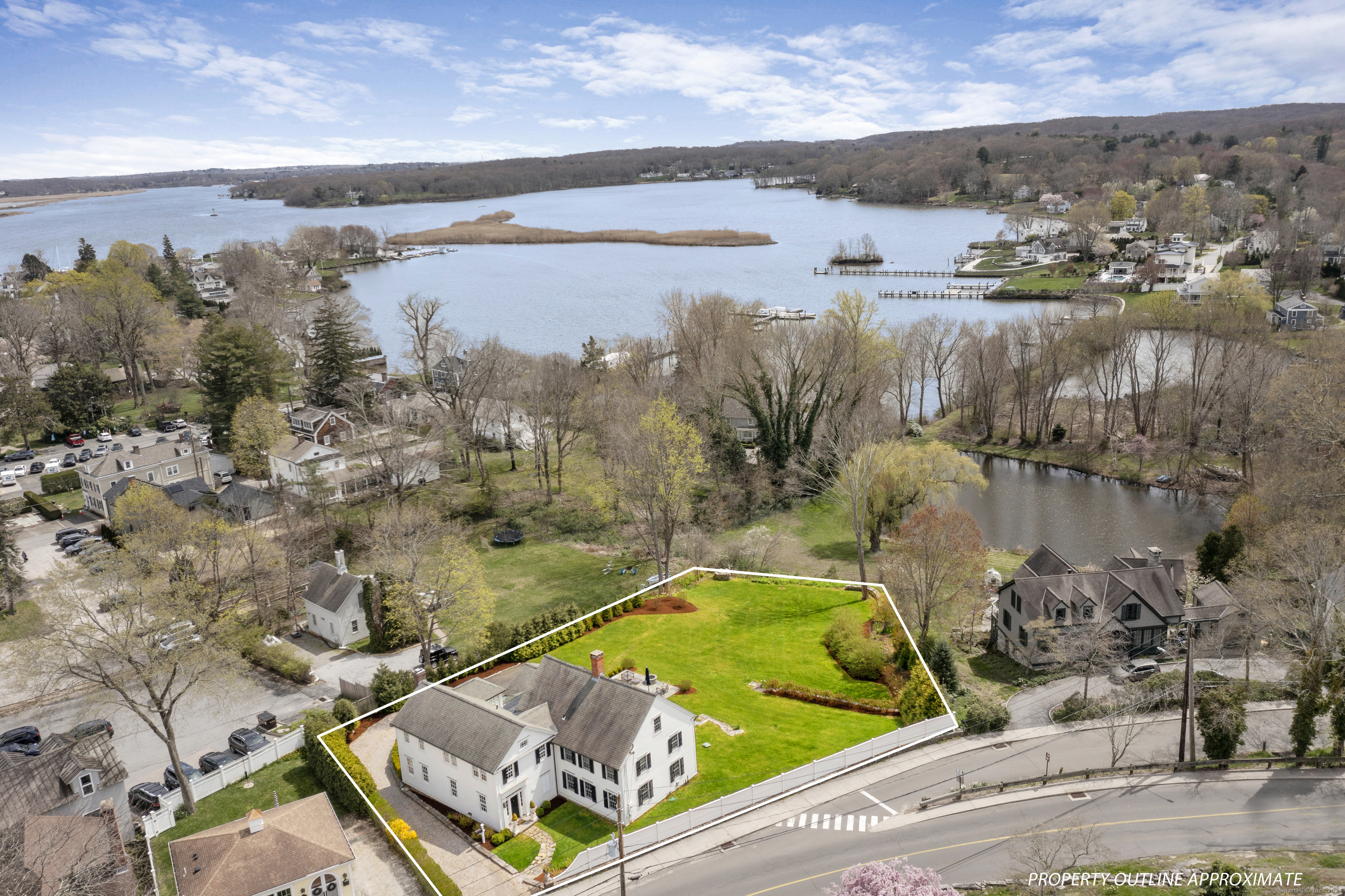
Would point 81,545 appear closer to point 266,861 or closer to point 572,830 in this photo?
point 266,861

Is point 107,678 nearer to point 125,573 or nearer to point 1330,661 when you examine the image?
point 125,573

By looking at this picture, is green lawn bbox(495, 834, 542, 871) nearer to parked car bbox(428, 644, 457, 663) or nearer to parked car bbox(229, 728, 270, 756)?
parked car bbox(428, 644, 457, 663)

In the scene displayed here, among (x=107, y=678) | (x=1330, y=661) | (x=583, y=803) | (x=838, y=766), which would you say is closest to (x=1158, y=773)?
(x=1330, y=661)

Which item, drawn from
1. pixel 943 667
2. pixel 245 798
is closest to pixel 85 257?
pixel 245 798

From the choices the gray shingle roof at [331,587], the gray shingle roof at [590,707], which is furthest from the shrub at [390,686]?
the gray shingle roof at [331,587]

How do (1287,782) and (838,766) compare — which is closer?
(838,766)

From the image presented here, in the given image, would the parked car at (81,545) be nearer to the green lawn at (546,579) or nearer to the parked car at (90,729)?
the parked car at (90,729)
